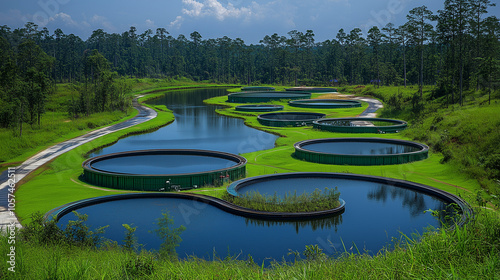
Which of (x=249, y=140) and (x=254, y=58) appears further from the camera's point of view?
(x=254, y=58)

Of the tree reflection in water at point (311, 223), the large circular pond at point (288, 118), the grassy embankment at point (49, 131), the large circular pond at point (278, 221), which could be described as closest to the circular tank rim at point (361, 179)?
the large circular pond at point (278, 221)

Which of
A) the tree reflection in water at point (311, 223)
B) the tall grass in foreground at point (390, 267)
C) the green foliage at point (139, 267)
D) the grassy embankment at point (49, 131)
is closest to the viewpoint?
the tall grass in foreground at point (390, 267)

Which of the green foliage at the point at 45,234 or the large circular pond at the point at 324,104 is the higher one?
the large circular pond at the point at 324,104

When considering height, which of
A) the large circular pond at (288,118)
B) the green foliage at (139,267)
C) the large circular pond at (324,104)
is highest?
the large circular pond at (324,104)

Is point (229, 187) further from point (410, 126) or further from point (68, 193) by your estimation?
point (410, 126)

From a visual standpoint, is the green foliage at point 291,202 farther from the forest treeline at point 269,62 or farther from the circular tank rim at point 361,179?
the forest treeline at point 269,62

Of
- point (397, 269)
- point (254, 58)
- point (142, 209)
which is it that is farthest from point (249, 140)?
point (254, 58)

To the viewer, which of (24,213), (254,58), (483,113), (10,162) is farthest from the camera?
(254,58)
